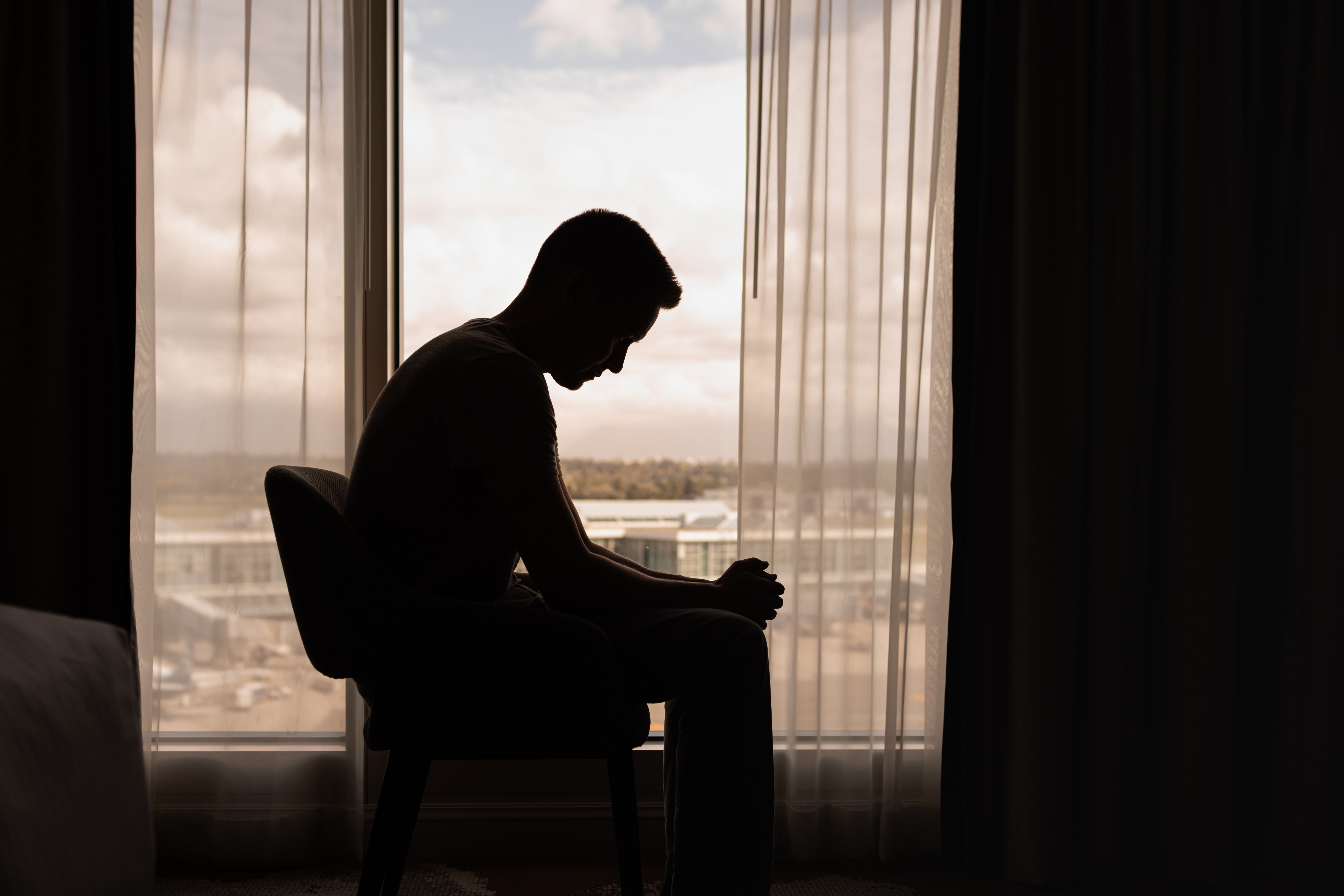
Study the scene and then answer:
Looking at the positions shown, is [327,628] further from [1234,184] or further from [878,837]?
[1234,184]

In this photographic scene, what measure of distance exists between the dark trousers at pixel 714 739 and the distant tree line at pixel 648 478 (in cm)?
87

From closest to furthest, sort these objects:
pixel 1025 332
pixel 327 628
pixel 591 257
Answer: pixel 327 628 → pixel 591 257 → pixel 1025 332

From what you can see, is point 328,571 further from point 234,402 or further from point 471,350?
point 234,402

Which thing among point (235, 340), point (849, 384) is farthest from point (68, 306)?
point (849, 384)

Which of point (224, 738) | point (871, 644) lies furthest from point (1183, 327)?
point (224, 738)

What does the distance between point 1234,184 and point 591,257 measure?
1434 mm

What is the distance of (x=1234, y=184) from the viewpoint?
1686 millimetres

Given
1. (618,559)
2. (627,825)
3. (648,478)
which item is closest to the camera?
(627,825)

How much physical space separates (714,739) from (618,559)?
453mm

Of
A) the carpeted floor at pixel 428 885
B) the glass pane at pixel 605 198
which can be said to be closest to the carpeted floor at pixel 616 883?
the carpeted floor at pixel 428 885

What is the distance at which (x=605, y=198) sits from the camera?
6.24 feet

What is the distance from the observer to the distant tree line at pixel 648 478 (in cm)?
189

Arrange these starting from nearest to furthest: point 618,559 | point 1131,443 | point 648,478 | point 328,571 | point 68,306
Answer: point 328,571 → point 618,559 → point 68,306 → point 1131,443 → point 648,478

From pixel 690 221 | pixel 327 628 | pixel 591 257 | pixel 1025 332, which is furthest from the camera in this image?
pixel 690 221
